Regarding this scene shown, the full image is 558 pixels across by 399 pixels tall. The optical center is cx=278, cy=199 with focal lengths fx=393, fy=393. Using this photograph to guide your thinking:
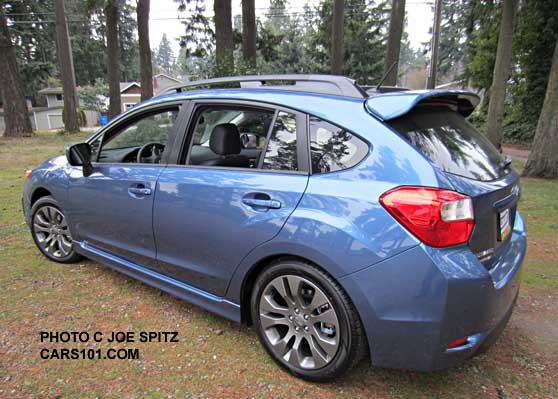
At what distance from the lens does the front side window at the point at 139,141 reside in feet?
11.1

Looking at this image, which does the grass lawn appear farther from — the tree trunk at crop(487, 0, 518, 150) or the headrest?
the tree trunk at crop(487, 0, 518, 150)

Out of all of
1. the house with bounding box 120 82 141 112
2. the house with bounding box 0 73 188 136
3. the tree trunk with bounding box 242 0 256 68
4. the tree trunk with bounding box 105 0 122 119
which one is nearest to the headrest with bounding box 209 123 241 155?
the tree trunk with bounding box 242 0 256 68

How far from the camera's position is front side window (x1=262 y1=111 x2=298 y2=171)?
92.6 inches

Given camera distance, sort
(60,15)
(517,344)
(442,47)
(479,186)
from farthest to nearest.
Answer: (442,47)
(60,15)
(517,344)
(479,186)

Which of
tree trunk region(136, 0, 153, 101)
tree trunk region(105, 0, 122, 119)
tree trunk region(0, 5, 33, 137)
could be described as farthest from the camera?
tree trunk region(105, 0, 122, 119)

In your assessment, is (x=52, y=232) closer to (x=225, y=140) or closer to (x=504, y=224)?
(x=225, y=140)

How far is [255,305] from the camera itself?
8.17ft

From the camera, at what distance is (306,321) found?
2.29 m

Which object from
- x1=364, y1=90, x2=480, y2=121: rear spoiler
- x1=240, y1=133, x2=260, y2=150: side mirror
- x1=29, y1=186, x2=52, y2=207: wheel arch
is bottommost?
x1=29, y1=186, x2=52, y2=207: wheel arch

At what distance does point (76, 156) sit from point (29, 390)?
186cm

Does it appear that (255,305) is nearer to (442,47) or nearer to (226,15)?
(226,15)

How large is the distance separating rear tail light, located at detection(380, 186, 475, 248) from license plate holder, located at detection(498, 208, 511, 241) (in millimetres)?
345

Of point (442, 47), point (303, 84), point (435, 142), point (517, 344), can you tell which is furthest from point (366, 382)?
point (442, 47)

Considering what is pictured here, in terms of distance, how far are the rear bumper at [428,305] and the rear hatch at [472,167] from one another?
153 mm
